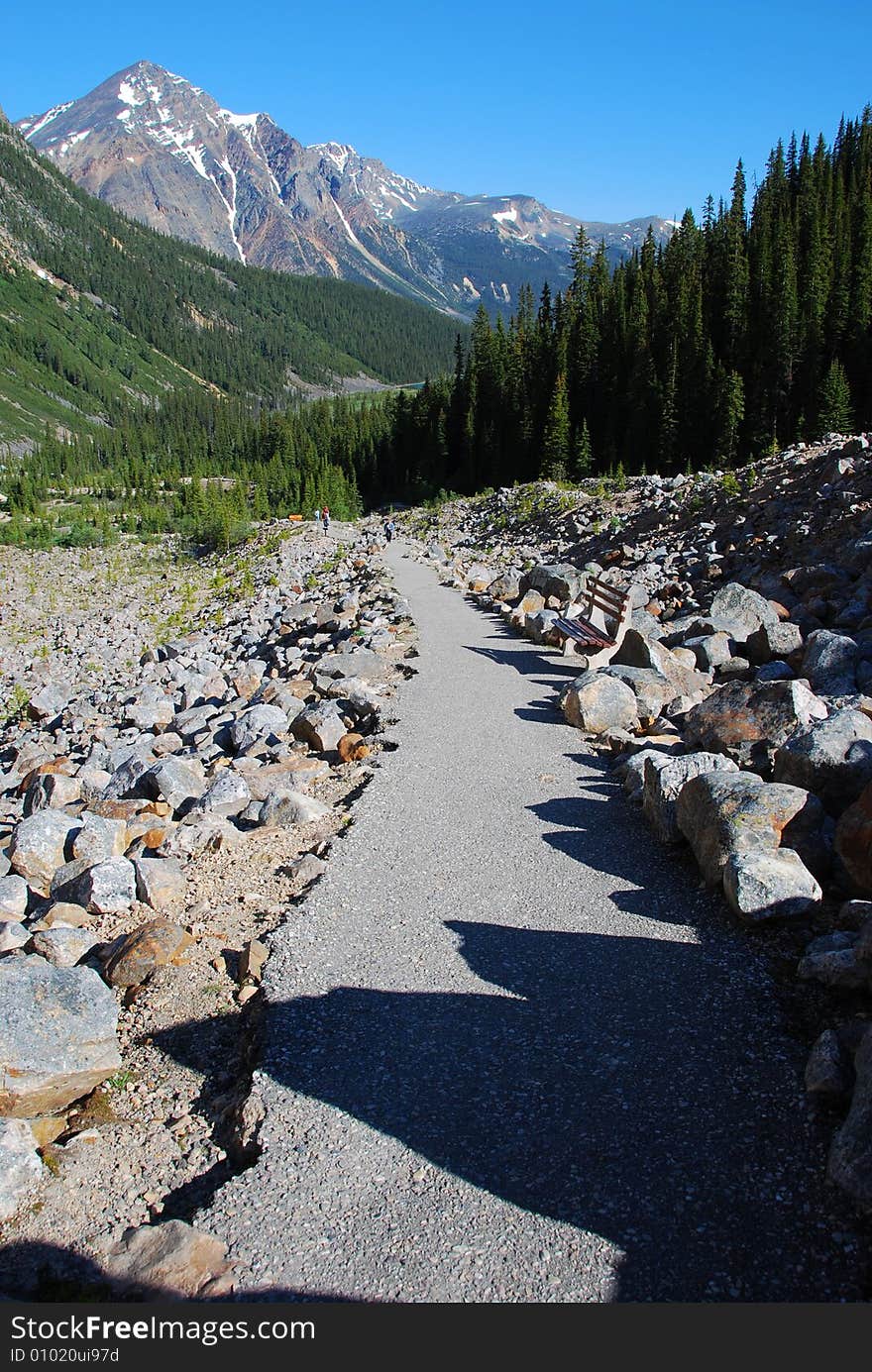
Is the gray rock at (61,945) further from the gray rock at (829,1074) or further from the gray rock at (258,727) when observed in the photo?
the gray rock at (258,727)

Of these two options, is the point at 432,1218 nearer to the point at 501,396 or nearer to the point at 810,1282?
the point at 810,1282

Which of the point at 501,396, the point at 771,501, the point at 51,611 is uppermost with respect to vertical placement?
the point at 501,396

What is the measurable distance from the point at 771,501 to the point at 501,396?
61.4 metres

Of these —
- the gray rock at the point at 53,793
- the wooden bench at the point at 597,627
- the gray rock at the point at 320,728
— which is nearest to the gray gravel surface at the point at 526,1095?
the gray rock at the point at 320,728

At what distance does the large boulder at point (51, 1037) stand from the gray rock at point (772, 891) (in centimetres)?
503

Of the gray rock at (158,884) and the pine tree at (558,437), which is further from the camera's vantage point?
the pine tree at (558,437)

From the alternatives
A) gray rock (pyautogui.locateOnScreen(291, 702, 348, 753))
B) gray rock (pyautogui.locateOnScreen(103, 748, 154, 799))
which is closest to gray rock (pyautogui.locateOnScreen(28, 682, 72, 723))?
gray rock (pyautogui.locateOnScreen(103, 748, 154, 799))

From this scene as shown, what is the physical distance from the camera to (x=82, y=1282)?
13.6 ft

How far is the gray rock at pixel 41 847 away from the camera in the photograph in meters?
9.29

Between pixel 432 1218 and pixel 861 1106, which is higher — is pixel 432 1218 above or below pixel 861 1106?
below

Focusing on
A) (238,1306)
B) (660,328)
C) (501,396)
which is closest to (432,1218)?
(238,1306)

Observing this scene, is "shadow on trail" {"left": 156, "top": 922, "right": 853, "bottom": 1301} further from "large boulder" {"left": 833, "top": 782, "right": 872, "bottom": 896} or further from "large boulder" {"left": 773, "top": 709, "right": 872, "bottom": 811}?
"large boulder" {"left": 773, "top": 709, "right": 872, "bottom": 811}

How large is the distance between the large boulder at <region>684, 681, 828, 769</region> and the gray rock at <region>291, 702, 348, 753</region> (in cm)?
532

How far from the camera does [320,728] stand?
12992mm
